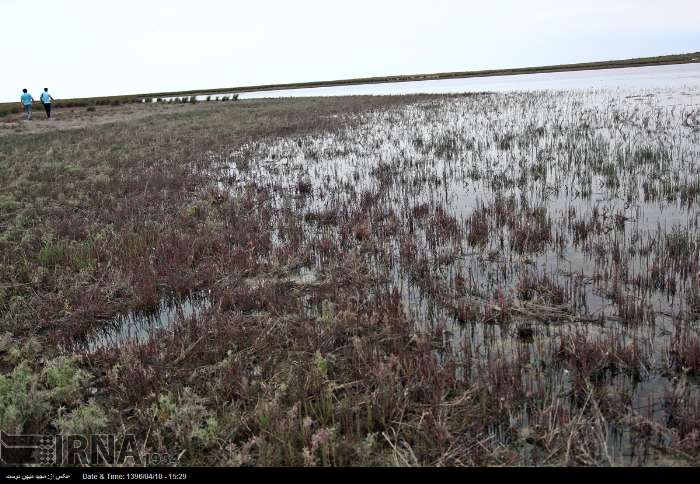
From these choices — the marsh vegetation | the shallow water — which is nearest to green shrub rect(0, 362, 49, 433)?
the marsh vegetation

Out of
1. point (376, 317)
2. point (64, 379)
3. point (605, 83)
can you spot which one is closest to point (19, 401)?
point (64, 379)

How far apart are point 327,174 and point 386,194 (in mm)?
3797

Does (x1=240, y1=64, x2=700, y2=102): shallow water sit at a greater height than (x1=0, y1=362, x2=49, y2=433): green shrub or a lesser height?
greater

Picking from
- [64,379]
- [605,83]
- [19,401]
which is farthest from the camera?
[605,83]

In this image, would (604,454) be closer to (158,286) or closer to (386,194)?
(158,286)

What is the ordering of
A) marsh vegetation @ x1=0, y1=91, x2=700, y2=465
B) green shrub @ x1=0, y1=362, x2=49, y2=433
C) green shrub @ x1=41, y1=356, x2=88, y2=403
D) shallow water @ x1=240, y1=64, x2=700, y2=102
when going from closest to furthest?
marsh vegetation @ x1=0, y1=91, x2=700, y2=465, green shrub @ x1=0, y1=362, x2=49, y2=433, green shrub @ x1=41, y1=356, x2=88, y2=403, shallow water @ x1=240, y1=64, x2=700, y2=102

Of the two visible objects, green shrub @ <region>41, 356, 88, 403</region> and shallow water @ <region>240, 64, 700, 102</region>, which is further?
shallow water @ <region>240, 64, 700, 102</region>

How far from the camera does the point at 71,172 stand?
1658 cm

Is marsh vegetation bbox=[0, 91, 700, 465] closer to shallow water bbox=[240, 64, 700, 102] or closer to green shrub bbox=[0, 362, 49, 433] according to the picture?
green shrub bbox=[0, 362, 49, 433]

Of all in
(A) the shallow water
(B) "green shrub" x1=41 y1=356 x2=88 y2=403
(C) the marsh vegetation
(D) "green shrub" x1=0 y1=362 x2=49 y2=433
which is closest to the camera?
(C) the marsh vegetation

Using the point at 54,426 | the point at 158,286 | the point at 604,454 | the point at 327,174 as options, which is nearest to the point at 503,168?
the point at 327,174

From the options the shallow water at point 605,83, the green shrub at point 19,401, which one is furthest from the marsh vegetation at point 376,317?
the shallow water at point 605,83

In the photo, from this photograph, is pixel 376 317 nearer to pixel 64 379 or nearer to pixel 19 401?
pixel 64 379
